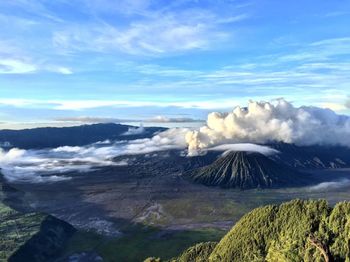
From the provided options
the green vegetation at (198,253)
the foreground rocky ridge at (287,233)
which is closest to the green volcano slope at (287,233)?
the foreground rocky ridge at (287,233)

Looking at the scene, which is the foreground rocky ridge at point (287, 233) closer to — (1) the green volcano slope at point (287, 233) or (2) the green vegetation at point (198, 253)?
(1) the green volcano slope at point (287, 233)

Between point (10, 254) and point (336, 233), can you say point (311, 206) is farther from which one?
point (10, 254)

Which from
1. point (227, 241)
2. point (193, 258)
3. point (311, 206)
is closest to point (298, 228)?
point (311, 206)

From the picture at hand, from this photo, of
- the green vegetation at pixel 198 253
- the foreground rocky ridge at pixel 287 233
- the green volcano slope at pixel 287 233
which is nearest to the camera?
the green volcano slope at pixel 287 233

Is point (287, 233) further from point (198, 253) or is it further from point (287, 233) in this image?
point (198, 253)

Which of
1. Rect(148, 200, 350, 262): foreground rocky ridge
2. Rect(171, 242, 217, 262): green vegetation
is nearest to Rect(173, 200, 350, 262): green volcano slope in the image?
Rect(148, 200, 350, 262): foreground rocky ridge

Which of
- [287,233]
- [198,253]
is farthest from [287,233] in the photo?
[198,253]

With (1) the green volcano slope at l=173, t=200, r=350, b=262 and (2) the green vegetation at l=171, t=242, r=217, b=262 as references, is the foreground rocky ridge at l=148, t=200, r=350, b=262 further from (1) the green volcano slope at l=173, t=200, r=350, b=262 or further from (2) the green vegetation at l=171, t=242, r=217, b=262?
(2) the green vegetation at l=171, t=242, r=217, b=262

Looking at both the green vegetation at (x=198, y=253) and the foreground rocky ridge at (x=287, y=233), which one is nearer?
the foreground rocky ridge at (x=287, y=233)
